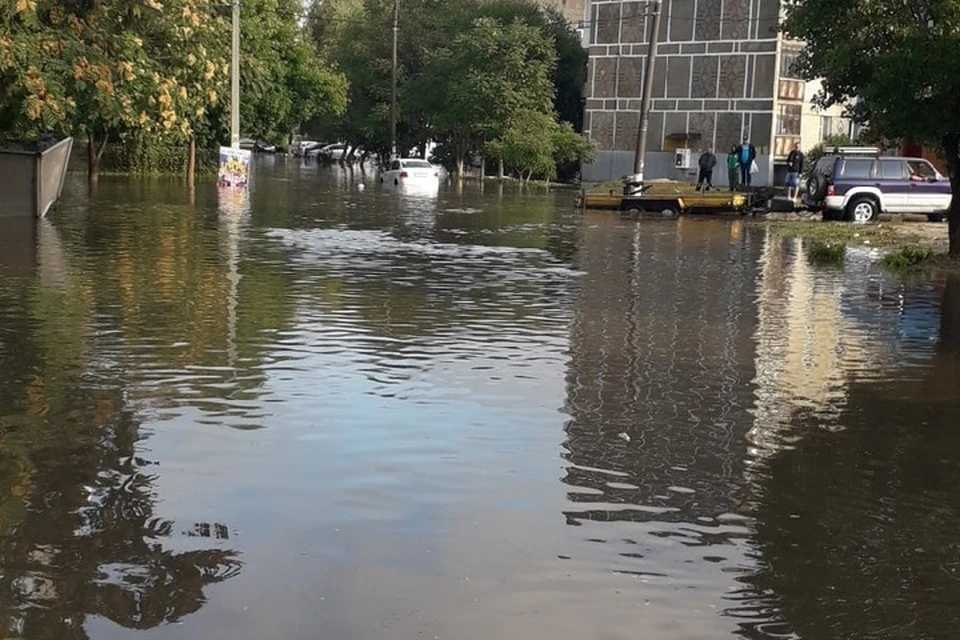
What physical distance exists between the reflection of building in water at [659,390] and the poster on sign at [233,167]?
839 inches

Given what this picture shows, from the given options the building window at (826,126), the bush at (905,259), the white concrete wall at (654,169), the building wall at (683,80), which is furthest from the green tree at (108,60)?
the building window at (826,126)

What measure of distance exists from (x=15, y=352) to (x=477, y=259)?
10.5 meters

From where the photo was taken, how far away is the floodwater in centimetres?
544

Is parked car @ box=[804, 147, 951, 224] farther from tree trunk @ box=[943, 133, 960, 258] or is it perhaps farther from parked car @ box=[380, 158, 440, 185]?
parked car @ box=[380, 158, 440, 185]

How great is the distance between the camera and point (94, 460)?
24.7 ft

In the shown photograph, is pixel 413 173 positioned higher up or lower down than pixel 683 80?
lower down

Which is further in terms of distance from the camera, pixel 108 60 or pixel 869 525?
pixel 108 60

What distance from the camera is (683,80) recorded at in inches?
2402

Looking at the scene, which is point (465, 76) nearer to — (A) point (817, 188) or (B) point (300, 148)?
(A) point (817, 188)

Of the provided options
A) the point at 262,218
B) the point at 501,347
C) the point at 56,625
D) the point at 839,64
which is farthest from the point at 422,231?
the point at 56,625

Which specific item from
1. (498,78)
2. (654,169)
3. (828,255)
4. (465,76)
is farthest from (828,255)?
(465,76)

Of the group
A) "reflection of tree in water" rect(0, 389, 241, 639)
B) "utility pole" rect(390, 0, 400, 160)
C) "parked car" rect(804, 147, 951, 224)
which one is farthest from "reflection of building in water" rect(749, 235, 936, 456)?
"utility pole" rect(390, 0, 400, 160)

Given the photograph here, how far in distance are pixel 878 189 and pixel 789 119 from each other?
29.3m

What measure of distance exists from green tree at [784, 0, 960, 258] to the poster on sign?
21.6m
